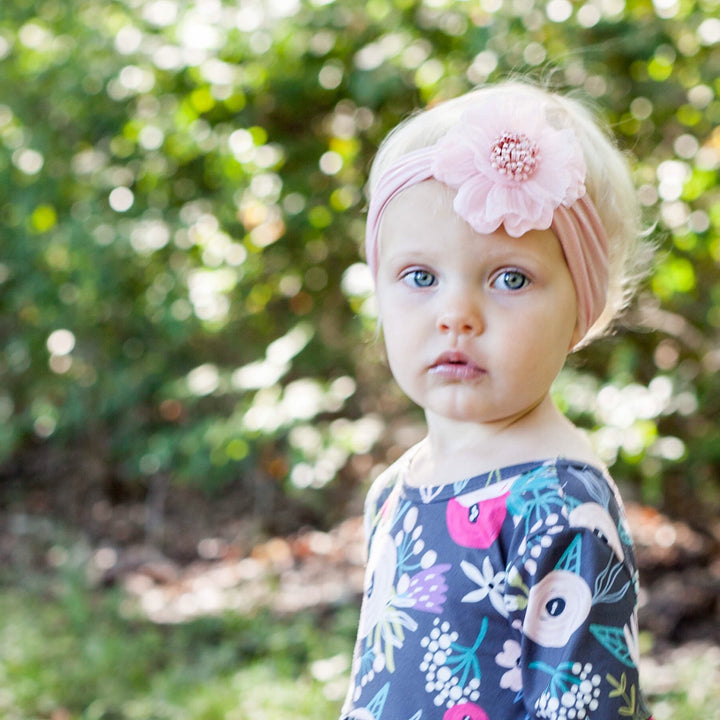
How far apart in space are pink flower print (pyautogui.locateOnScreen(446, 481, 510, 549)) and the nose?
0.68ft

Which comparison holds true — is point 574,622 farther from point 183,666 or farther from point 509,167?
point 183,666

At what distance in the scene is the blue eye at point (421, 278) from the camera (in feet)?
4.67

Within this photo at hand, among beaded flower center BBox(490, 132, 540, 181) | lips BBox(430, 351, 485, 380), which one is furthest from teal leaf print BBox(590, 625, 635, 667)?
beaded flower center BBox(490, 132, 540, 181)

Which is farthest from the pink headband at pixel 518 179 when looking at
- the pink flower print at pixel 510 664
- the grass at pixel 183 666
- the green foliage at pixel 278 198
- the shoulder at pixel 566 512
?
the grass at pixel 183 666

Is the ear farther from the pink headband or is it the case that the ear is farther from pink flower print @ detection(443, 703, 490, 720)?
pink flower print @ detection(443, 703, 490, 720)

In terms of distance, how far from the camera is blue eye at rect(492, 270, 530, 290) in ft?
4.52

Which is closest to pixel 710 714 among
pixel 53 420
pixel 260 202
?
pixel 260 202

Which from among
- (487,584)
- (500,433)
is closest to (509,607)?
(487,584)

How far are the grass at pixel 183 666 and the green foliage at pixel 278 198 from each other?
0.55m

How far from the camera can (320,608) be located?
3814 millimetres

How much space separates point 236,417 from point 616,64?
1650mm

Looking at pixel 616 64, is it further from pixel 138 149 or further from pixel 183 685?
pixel 183 685

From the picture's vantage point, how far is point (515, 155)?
55.1 inches

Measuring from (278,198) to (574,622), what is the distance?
2.56 metres
